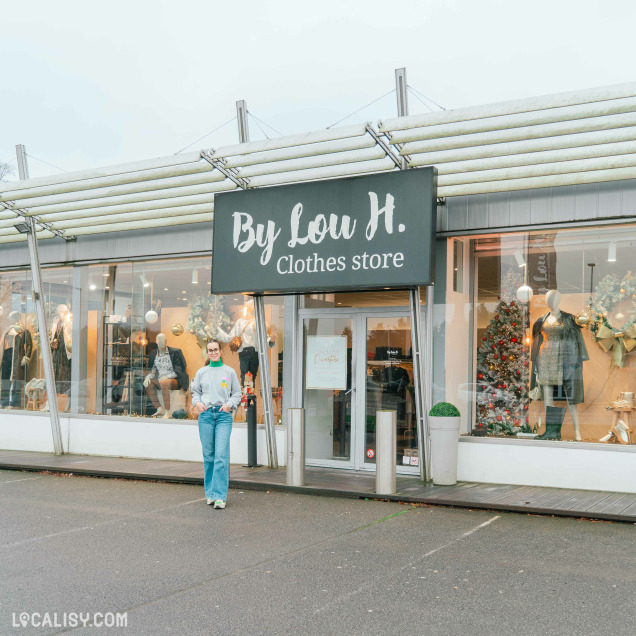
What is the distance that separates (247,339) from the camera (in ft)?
42.1

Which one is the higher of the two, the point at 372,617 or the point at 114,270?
the point at 114,270

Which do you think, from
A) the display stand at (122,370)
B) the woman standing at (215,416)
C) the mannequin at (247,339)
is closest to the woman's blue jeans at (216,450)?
the woman standing at (215,416)

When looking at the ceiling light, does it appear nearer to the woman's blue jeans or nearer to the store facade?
the store facade

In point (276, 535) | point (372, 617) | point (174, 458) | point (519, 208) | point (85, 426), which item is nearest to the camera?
point (372, 617)

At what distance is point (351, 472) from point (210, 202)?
469 centimetres

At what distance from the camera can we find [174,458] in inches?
503

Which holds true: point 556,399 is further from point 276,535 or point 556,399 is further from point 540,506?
point 276,535

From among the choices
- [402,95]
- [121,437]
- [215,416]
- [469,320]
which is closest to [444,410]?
[469,320]

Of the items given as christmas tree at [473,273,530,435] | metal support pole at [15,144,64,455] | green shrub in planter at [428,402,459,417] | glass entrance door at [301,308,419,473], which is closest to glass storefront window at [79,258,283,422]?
metal support pole at [15,144,64,455]

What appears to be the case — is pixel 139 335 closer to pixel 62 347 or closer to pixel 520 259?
pixel 62 347

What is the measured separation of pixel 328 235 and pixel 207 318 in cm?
352

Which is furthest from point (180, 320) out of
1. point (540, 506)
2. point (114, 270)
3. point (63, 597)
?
point (63, 597)

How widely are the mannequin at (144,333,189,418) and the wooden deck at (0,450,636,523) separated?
1.16 metres

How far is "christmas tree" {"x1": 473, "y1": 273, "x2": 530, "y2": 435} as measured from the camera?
10.6m
